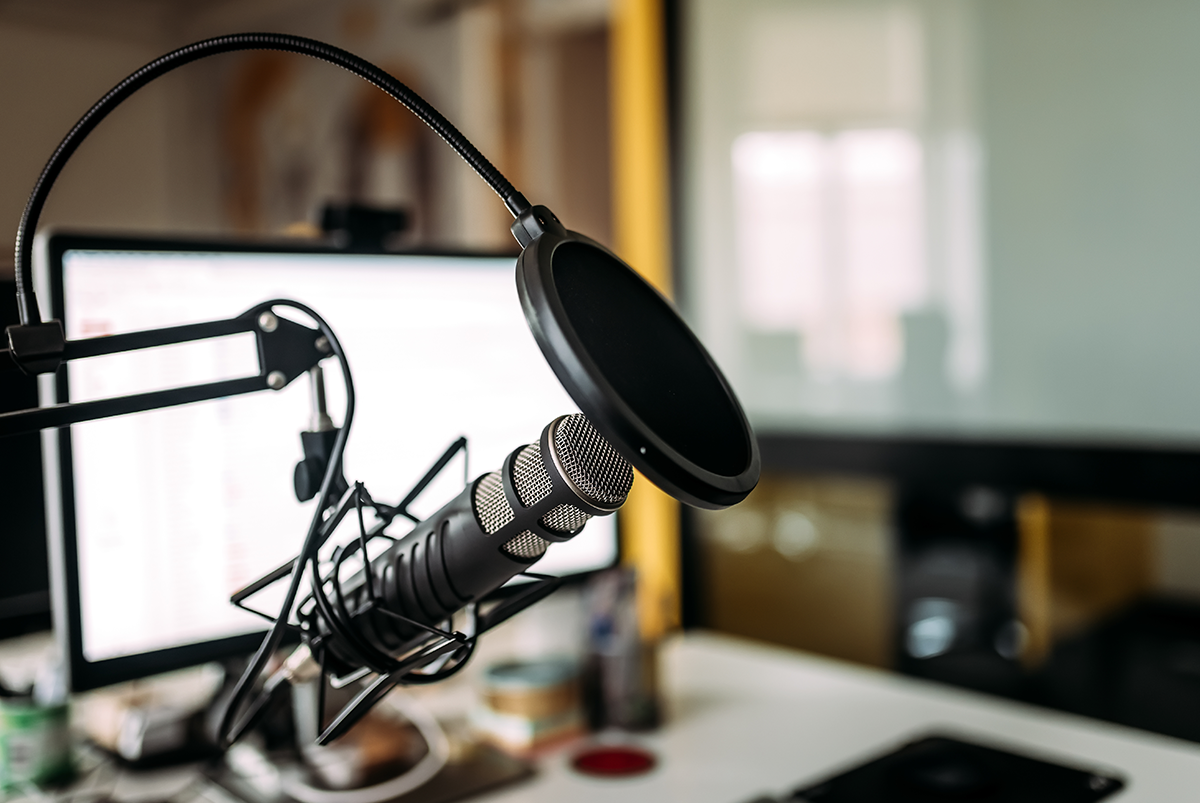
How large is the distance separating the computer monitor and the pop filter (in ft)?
1.07

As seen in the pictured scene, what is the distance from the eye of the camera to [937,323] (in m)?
1.50

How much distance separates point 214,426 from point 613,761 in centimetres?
44

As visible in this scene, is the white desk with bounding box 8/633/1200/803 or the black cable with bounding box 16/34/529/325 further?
the white desk with bounding box 8/633/1200/803

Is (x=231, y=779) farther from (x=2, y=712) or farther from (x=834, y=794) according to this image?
(x=834, y=794)

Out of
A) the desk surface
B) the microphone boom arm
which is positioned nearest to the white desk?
the desk surface

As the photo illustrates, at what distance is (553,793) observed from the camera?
83 cm

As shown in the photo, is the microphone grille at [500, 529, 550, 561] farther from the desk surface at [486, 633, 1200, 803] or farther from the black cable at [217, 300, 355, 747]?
the desk surface at [486, 633, 1200, 803]

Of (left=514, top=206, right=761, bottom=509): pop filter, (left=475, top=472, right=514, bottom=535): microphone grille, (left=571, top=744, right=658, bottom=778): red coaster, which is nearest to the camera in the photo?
(left=514, top=206, right=761, bottom=509): pop filter

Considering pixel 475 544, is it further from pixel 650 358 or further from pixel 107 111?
pixel 107 111

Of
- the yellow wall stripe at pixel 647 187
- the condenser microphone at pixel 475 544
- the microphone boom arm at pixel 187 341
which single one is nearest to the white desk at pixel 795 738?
the condenser microphone at pixel 475 544

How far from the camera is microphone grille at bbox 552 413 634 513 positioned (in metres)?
0.48

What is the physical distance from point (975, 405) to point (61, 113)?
3167 mm

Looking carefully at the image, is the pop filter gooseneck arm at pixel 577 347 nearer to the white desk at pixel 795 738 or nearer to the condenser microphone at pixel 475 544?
the condenser microphone at pixel 475 544

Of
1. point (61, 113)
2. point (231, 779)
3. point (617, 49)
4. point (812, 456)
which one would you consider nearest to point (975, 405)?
point (812, 456)
